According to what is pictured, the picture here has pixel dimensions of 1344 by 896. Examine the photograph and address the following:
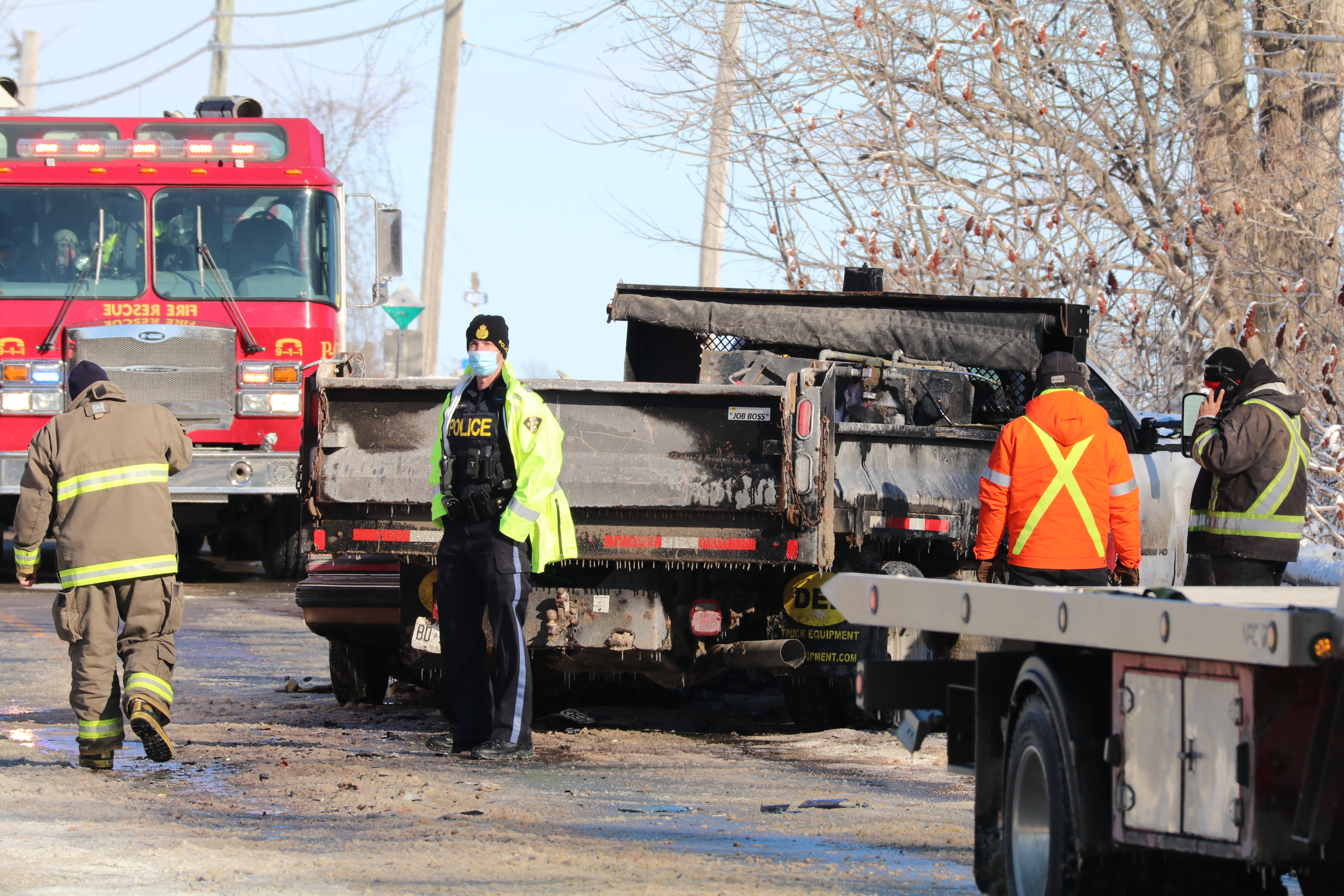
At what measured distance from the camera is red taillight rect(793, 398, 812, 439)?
22.6ft

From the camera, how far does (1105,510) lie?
256 inches

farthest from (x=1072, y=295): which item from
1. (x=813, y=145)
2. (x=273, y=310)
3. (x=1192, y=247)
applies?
(x=273, y=310)

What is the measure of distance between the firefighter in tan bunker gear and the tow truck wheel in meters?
3.82

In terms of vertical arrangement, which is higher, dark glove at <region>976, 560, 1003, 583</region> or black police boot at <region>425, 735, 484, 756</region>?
dark glove at <region>976, 560, 1003, 583</region>

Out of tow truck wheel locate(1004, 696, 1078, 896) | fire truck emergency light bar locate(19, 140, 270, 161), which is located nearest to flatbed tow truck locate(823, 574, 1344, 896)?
tow truck wheel locate(1004, 696, 1078, 896)

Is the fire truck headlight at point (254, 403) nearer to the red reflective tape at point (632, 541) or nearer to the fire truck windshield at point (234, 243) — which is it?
the fire truck windshield at point (234, 243)

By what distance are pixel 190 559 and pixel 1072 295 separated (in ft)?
31.3

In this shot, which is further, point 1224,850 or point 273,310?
point 273,310

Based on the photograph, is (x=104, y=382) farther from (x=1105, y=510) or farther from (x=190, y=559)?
(x=190, y=559)

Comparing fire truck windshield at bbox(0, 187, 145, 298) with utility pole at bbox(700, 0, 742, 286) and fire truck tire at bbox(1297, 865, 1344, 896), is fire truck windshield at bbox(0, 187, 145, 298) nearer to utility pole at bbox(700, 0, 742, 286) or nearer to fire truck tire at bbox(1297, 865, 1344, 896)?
utility pole at bbox(700, 0, 742, 286)

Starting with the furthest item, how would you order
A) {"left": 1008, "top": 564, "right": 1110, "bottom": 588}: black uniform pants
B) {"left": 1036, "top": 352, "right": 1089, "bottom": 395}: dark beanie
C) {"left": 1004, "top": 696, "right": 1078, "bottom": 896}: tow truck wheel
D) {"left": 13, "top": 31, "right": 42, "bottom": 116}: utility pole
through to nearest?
{"left": 13, "top": 31, "right": 42, "bottom": 116}: utility pole, {"left": 1036, "top": 352, "right": 1089, "bottom": 395}: dark beanie, {"left": 1008, "top": 564, "right": 1110, "bottom": 588}: black uniform pants, {"left": 1004, "top": 696, "right": 1078, "bottom": 896}: tow truck wheel

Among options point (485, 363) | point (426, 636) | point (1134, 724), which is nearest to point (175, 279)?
point (426, 636)

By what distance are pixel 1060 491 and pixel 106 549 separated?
3894mm

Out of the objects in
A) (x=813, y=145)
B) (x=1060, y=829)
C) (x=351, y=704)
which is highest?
(x=813, y=145)
